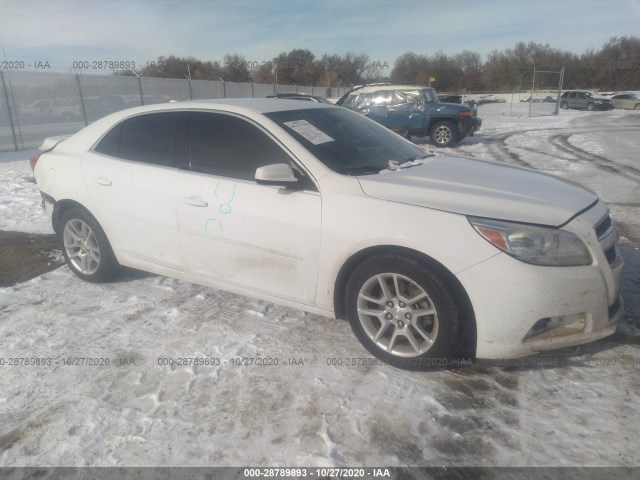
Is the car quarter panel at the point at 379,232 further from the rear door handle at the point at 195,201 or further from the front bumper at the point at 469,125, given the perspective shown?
the front bumper at the point at 469,125

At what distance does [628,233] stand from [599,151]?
332 inches

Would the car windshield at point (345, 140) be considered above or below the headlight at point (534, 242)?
above

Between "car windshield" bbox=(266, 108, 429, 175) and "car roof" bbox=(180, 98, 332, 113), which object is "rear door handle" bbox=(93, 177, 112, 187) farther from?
"car windshield" bbox=(266, 108, 429, 175)

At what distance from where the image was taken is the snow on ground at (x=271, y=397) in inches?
83.0

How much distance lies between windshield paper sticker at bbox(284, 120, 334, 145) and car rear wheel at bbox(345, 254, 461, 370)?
1003 millimetres

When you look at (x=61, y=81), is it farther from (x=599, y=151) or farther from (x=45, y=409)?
(x=599, y=151)

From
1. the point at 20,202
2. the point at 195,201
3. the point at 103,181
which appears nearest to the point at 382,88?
the point at 20,202

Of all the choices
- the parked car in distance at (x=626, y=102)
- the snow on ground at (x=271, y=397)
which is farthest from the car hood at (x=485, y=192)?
the parked car in distance at (x=626, y=102)

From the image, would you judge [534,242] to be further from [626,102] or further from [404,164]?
[626,102]

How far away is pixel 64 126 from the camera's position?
14.8 metres

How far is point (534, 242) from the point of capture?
2.35 meters

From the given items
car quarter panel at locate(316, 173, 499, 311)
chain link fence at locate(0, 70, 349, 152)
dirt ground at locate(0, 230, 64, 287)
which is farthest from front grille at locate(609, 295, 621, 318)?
chain link fence at locate(0, 70, 349, 152)

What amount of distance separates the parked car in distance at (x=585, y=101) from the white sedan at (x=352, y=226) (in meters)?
39.6

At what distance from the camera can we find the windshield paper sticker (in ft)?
10.1
